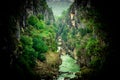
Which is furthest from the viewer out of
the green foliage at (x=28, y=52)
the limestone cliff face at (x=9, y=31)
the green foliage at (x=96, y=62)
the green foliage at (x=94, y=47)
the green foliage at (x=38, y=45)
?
the green foliage at (x=38, y=45)

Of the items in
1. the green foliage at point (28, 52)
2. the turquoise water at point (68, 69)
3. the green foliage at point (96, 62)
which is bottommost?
the turquoise water at point (68, 69)

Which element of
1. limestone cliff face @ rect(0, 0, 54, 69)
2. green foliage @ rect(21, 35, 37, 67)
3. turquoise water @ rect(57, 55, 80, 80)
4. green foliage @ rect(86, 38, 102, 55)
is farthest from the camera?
turquoise water @ rect(57, 55, 80, 80)

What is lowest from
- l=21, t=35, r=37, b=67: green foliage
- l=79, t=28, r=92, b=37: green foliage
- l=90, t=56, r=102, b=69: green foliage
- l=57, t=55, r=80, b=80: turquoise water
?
l=57, t=55, r=80, b=80: turquoise water

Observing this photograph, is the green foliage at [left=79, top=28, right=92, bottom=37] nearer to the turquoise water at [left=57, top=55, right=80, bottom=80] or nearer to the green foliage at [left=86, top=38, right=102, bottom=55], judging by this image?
the turquoise water at [left=57, top=55, right=80, bottom=80]

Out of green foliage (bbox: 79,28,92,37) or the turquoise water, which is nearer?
the turquoise water

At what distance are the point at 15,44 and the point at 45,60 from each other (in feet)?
80.7

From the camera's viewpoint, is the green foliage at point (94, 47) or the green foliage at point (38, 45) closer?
the green foliage at point (94, 47)

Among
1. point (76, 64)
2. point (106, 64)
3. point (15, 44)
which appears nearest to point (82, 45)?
point (76, 64)

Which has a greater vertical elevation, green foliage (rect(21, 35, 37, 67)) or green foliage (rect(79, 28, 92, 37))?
green foliage (rect(79, 28, 92, 37))

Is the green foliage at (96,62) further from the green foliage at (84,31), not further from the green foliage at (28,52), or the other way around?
the green foliage at (84,31)

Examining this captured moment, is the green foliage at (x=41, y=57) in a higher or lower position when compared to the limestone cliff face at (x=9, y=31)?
lower

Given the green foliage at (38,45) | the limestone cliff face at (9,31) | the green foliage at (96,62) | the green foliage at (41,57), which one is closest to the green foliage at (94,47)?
the green foliage at (96,62)

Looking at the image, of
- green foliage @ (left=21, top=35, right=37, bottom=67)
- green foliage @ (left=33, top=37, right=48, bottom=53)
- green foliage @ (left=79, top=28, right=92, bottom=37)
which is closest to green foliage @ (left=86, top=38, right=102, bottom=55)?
green foliage @ (left=79, top=28, right=92, bottom=37)

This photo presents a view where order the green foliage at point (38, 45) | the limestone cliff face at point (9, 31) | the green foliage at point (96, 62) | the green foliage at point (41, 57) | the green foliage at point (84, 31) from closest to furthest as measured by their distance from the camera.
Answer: the limestone cliff face at point (9, 31)
the green foliage at point (96, 62)
the green foliage at point (41, 57)
the green foliage at point (38, 45)
the green foliage at point (84, 31)
